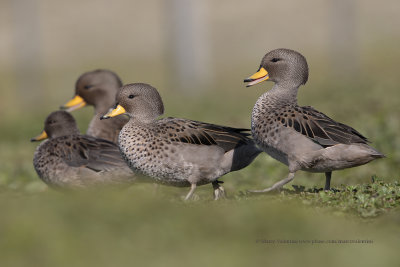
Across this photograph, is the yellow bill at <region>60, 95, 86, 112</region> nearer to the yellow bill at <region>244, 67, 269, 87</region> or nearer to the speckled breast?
the speckled breast

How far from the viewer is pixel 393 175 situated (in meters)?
8.92

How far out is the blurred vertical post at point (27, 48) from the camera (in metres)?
24.3

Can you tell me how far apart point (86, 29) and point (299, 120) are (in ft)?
126

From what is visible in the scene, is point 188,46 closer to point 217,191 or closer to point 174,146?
point 217,191

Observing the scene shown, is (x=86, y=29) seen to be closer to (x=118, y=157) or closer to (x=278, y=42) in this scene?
(x=278, y=42)

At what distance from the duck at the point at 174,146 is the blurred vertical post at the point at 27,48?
17.6m

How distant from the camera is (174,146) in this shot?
6844mm

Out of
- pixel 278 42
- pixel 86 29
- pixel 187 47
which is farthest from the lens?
pixel 86 29

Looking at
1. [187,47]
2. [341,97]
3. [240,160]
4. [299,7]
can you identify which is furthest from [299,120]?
[299,7]

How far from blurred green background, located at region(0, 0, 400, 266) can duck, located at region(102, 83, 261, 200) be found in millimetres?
301

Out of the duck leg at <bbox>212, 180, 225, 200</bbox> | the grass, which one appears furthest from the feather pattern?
the duck leg at <bbox>212, 180, 225, 200</bbox>

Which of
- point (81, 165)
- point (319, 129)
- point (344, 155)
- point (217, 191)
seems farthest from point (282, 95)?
point (81, 165)

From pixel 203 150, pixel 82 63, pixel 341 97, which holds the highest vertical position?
pixel 203 150

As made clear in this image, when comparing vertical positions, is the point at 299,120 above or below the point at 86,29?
above
